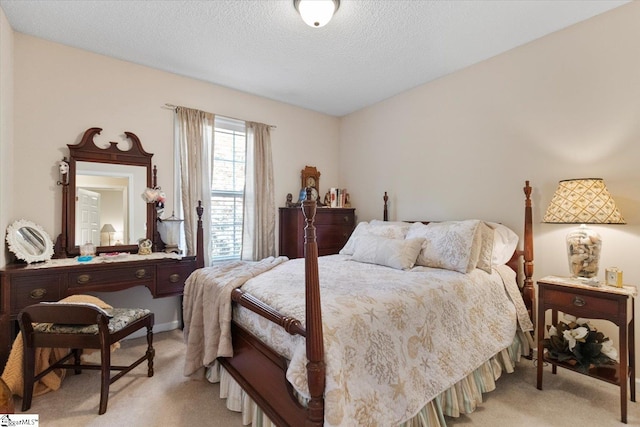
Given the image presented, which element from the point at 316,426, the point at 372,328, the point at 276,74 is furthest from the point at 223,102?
the point at 316,426

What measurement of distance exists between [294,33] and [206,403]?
9.23 feet

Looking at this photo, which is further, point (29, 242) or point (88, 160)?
point (88, 160)

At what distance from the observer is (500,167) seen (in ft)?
9.10

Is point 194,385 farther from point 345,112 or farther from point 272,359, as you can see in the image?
point 345,112

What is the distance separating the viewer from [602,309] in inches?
72.8

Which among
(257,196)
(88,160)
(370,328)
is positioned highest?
(88,160)

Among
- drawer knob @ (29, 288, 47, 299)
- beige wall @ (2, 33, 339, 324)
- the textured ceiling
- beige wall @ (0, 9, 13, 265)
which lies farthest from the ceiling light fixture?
drawer knob @ (29, 288, 47, 299)

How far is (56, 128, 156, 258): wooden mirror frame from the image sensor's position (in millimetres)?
2605

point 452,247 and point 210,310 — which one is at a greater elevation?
point 452,247

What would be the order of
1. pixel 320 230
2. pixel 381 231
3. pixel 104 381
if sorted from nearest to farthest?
pixel 104 381
pixel 381 231
pixel 320 230

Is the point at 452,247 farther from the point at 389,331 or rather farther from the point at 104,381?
the point at 104,381

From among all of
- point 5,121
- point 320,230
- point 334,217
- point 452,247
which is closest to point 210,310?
point 452,247

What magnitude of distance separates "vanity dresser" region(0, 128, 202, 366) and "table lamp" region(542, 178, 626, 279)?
2874 mm

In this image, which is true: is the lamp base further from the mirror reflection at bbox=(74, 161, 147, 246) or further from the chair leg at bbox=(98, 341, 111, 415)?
the mirror reflection at bbox=(74, 161, 147, 246)
